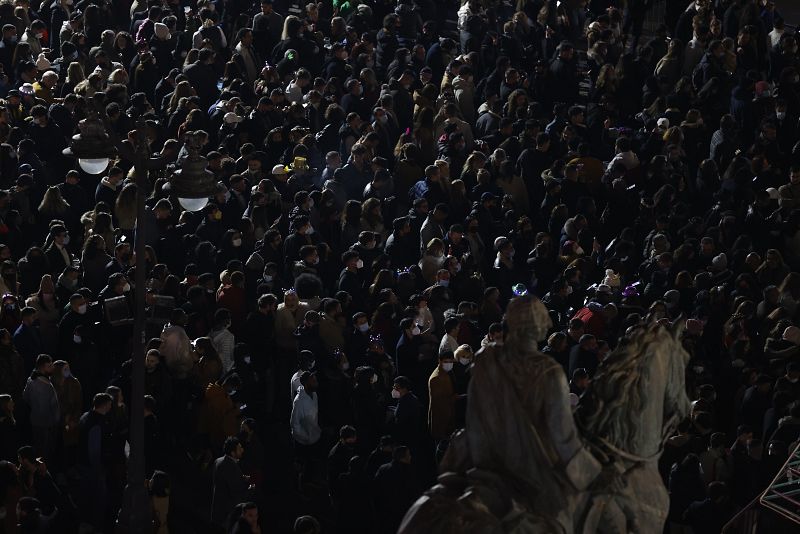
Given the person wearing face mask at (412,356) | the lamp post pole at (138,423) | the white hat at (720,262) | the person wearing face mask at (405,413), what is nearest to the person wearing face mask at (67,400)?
the lamp post pole at (138,423)

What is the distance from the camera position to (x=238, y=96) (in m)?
28.0

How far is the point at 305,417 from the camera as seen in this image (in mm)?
21422

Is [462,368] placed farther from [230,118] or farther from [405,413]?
[230,118]

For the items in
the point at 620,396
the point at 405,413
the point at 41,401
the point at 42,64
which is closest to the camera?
the point at 620,396

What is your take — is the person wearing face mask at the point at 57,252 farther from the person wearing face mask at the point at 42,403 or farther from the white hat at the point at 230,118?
the white hat at the point at 230,118

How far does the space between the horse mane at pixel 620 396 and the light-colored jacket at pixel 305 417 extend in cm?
732

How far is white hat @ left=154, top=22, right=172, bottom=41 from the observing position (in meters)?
30.2

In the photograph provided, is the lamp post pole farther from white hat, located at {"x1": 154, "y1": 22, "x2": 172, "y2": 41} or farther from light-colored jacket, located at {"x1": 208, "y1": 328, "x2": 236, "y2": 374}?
white hat, located at {"x1": 154, "y1": 22, "x2": 172, "y2": 41}

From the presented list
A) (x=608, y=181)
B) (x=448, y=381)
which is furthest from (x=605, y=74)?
(x=448, y=381)

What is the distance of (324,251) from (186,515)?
4.12 meters

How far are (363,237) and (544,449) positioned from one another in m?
10.4

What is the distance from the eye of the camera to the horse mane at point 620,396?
14312mm

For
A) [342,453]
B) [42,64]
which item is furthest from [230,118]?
[342,453]

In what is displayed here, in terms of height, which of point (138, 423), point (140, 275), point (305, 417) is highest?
point (140, 275)
